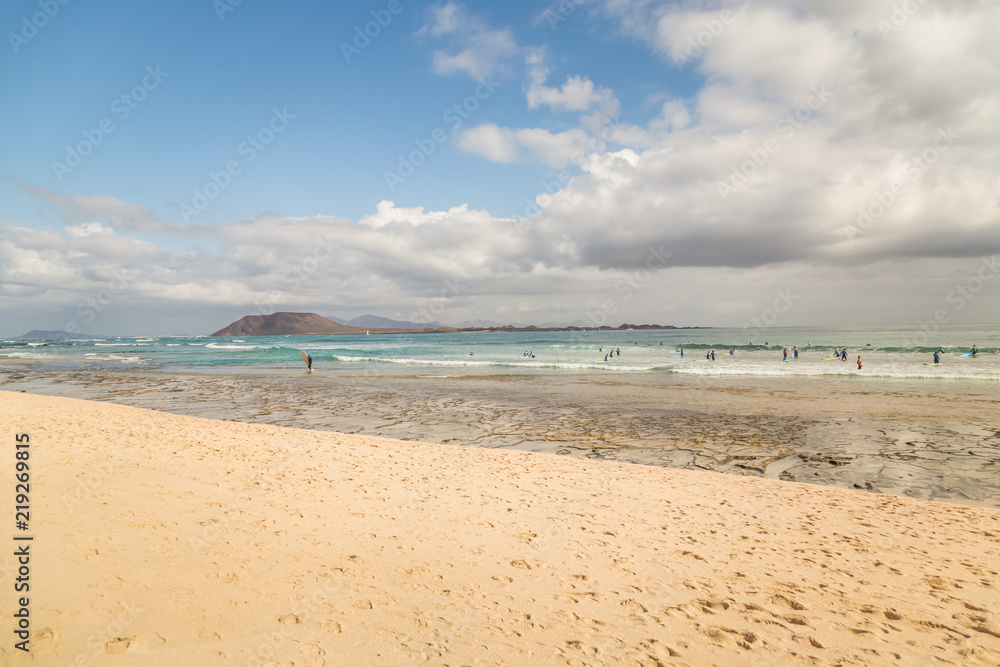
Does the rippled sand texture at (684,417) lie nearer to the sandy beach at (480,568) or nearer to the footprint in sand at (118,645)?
the sandy beach at (480,568)

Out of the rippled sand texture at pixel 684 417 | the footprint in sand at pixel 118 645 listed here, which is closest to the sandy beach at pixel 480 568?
the footprint in sand at pixel 118 645

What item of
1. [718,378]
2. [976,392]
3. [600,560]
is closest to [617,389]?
[718,378]

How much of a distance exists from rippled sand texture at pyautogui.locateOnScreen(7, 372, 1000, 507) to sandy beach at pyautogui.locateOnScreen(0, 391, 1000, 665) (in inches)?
83.5

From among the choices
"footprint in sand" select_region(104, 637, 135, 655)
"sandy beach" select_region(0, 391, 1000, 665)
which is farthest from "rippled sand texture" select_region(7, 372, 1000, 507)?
"footprint in sand" select_region(104, 637, 135, 655)

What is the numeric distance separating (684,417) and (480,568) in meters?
12.1

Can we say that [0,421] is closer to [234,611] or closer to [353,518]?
[353,518]

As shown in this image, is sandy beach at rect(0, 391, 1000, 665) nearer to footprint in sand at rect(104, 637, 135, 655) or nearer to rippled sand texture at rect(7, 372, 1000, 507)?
footprint in sand at rect(104, 637, 135, 655)

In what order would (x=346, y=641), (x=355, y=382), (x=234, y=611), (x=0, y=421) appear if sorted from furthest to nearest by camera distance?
(x=355, y=382) → (x=0, y=421) → (x=234, y=611) → (x=346, y=641)

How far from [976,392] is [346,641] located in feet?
Result: 90.2

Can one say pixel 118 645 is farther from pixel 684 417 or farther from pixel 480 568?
pixel 684 417

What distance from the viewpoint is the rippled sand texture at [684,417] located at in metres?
9.40

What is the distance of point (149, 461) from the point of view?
25.3 feet

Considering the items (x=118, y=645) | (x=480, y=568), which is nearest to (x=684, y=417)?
(x=480, y=568)

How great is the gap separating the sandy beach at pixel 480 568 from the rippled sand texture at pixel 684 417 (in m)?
2.12
